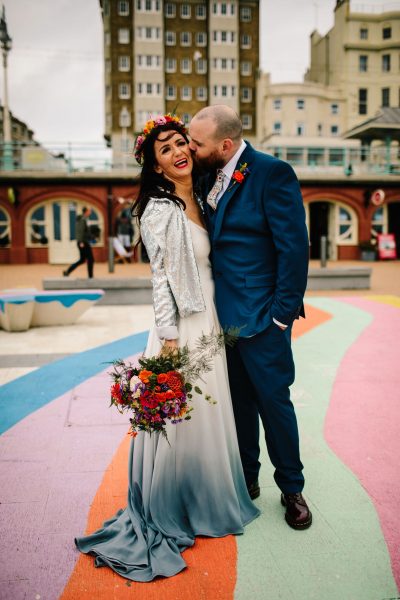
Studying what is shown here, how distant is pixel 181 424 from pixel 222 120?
5.23ft

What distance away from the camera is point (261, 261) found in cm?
272

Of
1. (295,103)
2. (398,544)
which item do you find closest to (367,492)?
(398,544)

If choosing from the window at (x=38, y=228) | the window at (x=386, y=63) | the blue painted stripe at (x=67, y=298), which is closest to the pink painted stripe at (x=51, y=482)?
the blue painted stripe at (x=67, y=298)

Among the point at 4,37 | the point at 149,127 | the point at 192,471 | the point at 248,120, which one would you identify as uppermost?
the point at 248,120

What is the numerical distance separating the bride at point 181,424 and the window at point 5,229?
23.9 m

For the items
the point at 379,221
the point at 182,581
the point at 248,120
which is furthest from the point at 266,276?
the point at 248,120

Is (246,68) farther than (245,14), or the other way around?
(246,68)

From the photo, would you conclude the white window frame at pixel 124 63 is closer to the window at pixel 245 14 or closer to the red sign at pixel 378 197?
the window at pixel 245 14

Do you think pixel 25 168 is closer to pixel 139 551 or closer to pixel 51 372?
pixel 51 372

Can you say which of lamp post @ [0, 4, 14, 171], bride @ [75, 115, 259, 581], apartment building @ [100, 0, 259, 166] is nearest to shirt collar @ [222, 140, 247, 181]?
bride @ [75, 115, 259, 581]

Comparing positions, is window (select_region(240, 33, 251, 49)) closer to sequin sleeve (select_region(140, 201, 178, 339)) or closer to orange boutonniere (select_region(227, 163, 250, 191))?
orange boutonniere (select_region(227, 163, 250, 191))

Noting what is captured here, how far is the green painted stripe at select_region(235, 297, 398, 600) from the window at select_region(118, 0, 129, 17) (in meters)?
50.5

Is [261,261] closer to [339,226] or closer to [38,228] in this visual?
[38,228]

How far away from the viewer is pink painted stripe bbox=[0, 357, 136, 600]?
95.6 inches
